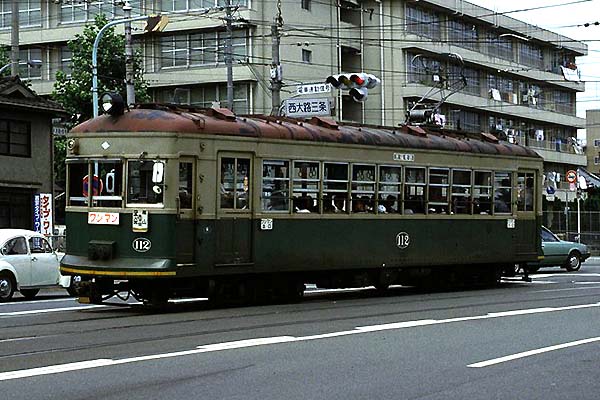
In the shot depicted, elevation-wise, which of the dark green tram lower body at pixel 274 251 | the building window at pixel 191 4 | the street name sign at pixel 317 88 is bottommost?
the dark green tram lower body at pixel 274 251

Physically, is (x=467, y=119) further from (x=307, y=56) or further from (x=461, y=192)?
(x=461, y=192)

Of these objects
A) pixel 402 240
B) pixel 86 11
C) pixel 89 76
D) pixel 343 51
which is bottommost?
pixel 402 240

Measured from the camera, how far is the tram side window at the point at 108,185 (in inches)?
676

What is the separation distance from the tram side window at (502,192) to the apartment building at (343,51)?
759 inches

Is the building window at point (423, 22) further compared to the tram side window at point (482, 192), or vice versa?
the building window at point (423, 22)

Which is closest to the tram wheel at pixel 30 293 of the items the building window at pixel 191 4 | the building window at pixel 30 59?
the building window at pixel 191 4

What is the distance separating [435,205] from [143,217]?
742 cm

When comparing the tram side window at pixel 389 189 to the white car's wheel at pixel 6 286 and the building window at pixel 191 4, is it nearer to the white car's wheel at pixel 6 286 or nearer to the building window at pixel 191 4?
the white car's wheel at pixel 6 286

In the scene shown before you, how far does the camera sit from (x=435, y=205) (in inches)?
870

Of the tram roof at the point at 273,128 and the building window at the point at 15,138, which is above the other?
the building window at the point at 15,138

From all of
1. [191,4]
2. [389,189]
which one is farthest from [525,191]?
[191,4]

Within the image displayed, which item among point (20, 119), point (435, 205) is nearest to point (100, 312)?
point (435, 205)

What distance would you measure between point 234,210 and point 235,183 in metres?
0.46

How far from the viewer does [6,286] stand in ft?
74.9
